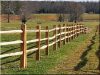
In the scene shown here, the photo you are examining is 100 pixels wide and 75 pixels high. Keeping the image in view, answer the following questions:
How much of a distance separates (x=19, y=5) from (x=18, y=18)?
4151 mm

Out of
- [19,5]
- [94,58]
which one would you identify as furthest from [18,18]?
[94,58]

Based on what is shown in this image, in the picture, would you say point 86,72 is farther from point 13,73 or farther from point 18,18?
point 18,18

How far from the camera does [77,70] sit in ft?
41.4

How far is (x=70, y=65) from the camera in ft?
46.2

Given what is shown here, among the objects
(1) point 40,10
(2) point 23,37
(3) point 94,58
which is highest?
(2) point 23,37

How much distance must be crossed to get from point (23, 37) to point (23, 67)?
0.99 meters

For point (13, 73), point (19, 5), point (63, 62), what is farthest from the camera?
point (19, 5)

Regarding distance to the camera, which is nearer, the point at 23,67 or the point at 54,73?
the point at 54,73

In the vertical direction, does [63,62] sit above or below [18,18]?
above

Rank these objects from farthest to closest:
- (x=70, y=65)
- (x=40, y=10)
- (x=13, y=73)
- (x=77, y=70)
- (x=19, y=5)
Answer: (x=40, y=10), (x=19, y=5), (x=70, y=65), (x=77, y=70), (x=13, y=73)

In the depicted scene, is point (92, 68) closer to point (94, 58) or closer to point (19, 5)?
point (94, 58)

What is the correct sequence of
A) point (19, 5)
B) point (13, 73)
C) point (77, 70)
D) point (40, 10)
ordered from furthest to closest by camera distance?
point (40, 10) < point (19, 5) < point (77, 70) < point (13, 73)

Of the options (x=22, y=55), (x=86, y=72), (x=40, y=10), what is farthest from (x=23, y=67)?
(x=40, y=10)

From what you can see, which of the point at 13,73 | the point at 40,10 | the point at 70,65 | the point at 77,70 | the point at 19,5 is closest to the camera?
the point at 13,73
